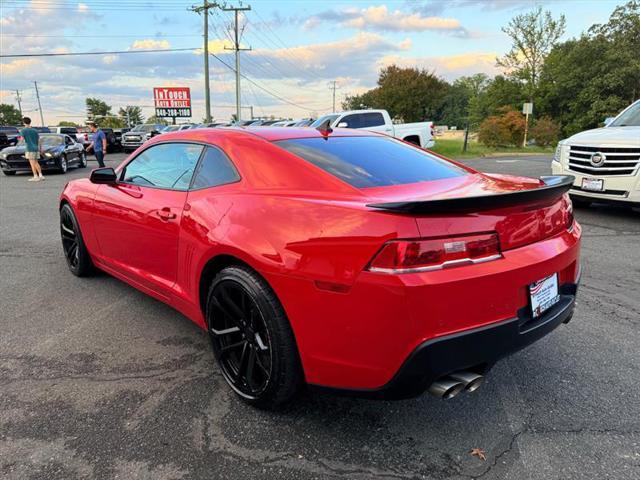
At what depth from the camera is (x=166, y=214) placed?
3.07 meters

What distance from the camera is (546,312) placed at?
2.29m

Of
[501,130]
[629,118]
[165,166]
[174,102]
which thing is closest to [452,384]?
[165,166]

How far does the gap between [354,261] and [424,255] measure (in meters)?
0.28

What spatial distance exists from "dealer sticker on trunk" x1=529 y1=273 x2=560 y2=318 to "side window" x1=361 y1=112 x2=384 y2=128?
584 inches

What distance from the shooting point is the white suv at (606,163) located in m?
6.36

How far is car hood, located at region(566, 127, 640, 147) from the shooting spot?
6375mm

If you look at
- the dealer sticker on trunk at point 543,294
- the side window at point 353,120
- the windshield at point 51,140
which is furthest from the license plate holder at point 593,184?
the windshield at point 51,140

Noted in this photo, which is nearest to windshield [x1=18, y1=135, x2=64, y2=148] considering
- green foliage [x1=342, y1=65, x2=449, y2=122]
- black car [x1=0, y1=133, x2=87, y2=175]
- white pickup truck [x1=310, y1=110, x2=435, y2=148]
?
black car [x1=0, y1=133, x2=87, y2=175]

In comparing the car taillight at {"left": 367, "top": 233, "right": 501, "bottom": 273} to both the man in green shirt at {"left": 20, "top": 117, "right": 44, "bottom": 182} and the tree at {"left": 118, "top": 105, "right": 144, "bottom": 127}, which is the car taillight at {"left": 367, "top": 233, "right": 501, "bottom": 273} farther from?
the tree at {"left": 118, "top": 105, "right": 144, "bottom": 127}

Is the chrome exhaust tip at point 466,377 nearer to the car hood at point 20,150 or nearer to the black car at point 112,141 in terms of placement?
the car hood at point 20,150

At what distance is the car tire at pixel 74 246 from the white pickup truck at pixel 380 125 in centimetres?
1174

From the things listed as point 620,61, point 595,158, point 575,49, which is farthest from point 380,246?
point 575,49

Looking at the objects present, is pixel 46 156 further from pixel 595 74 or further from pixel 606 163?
pixel 595 74

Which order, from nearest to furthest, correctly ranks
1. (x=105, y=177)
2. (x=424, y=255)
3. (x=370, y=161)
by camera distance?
(x=424, y=255)
(x=370, y=161)
(x=105, y=177)
